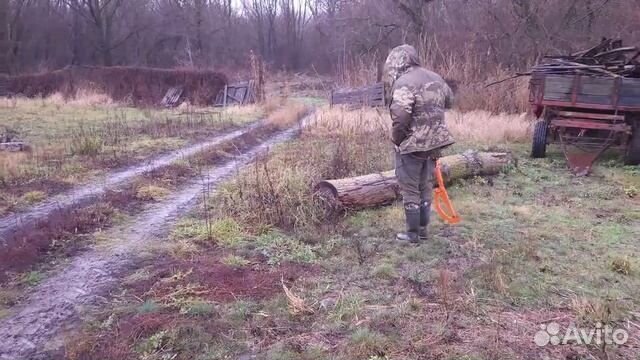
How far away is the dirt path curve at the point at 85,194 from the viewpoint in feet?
20.5

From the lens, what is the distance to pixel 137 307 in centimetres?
408

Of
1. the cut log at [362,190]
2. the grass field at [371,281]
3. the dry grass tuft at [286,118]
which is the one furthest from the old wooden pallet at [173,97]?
the cut log at [362,190]

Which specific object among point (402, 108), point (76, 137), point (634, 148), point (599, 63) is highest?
point (599, 63)

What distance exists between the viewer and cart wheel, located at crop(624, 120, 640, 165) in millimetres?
8750

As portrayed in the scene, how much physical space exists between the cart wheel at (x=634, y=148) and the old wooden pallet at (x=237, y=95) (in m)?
15.8

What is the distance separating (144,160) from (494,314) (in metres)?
8.06

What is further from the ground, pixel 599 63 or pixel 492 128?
pixel 599 63

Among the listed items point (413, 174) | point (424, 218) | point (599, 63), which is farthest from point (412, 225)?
point (599, 63)

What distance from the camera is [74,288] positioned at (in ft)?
14.8

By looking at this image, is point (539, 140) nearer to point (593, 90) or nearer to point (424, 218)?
point (593, 90)

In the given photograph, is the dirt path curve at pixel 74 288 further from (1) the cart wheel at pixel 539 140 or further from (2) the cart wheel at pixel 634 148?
(2) the cart wheel at pixel 634 148
